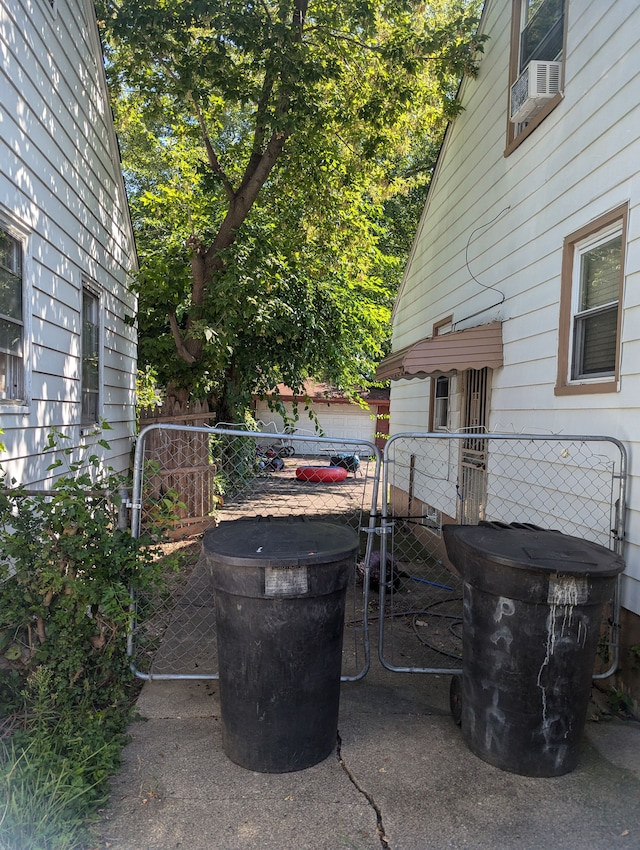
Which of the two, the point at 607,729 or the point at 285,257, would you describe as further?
the point at 285,257

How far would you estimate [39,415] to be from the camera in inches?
181

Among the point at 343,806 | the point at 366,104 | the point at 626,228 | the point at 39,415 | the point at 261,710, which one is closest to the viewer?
the point at 343,806

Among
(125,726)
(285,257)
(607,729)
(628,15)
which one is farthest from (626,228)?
(285,257)

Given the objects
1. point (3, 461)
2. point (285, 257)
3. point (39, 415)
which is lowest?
point (3, 461)

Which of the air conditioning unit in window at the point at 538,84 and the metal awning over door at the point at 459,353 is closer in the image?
the air conditioning unit in window at the point at 538,84

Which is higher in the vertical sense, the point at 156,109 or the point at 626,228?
the point at 156,109

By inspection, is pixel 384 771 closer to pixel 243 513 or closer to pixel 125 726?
pixel 125 726

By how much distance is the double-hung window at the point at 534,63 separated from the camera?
195 inches

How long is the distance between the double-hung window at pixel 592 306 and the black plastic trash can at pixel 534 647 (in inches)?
63.5

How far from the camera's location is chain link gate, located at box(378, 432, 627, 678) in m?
3.76

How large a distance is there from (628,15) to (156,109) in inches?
294

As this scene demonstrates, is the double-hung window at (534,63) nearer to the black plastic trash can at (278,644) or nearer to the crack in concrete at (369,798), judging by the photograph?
the black plastic trash can at (278,644)

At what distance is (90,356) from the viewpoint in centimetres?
648

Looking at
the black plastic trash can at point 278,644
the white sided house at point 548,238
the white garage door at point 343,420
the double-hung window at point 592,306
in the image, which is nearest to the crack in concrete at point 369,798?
the black plastic trash can at point 278,644
